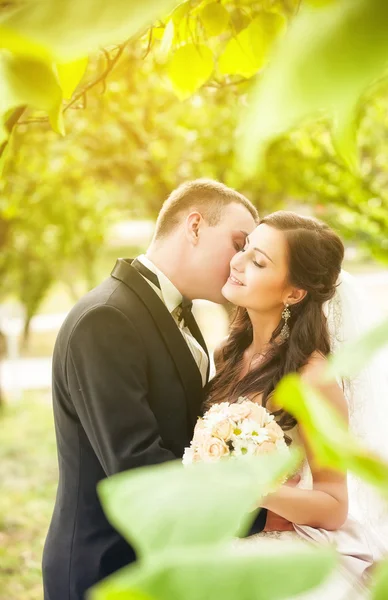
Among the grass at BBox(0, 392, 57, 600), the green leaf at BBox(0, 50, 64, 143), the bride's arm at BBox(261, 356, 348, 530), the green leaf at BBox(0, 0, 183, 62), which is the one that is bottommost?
the grass at BBox(0, 392, 57, 600)

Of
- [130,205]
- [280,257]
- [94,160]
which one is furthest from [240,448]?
[130,205]

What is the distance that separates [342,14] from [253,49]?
86cm

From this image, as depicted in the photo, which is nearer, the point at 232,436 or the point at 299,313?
the point at 232,436

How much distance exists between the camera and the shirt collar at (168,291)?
2.38 m

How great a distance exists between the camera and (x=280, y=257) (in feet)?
7.94

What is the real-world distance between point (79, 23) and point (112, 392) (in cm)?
176

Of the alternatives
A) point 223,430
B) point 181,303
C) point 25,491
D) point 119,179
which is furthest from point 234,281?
point 119,179

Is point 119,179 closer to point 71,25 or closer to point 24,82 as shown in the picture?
point 24,82

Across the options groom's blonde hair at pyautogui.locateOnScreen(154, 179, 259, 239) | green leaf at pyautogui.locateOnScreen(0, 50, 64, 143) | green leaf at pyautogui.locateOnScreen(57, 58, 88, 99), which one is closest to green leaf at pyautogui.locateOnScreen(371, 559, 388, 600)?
green leaf at pyautogui.locateOnScreen(0, 50, 64, 143)

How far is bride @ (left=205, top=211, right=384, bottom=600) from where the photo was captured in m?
2.15

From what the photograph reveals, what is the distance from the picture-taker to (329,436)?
23 centimetres

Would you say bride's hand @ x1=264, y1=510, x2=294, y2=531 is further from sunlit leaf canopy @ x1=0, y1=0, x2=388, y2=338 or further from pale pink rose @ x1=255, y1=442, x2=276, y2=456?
sunlit leaf canopy @ x1=0, y1=0, x2=388, y2=338

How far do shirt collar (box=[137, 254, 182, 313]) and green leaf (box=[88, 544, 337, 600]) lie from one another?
83.2 inches

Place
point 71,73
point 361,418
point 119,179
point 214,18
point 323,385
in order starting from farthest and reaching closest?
point 119,179
point 361,418
point 323,385
point 214,18
point 71,73
